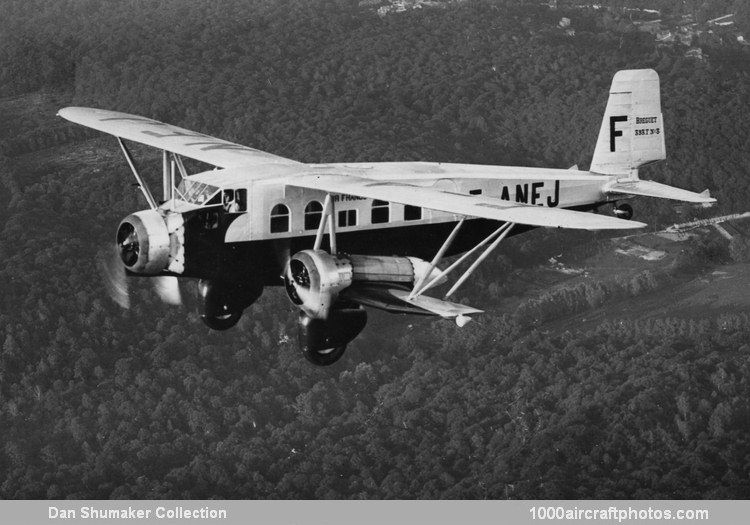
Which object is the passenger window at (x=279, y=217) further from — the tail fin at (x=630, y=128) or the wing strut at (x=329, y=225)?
the tail fin at (x=630, y=128)

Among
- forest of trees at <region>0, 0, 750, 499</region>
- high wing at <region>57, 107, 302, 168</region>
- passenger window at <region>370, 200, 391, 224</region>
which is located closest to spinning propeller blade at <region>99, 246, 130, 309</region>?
high wing at <region>57, 107, 302, 168</region>

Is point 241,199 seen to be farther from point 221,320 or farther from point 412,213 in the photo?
point 412,213

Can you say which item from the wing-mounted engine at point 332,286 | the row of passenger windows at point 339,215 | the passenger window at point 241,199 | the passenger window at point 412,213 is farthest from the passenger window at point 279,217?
the passenger window at point 412,213

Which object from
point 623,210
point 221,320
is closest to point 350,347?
point 623,210

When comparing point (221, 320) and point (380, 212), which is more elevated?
point (380, 212)

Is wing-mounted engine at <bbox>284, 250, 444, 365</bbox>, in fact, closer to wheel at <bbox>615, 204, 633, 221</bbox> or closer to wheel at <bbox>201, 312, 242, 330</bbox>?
wheel at <bbox>201, 312, 242, 330</bbox>

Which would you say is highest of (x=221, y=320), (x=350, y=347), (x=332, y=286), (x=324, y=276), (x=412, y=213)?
(x=412, y=213)
